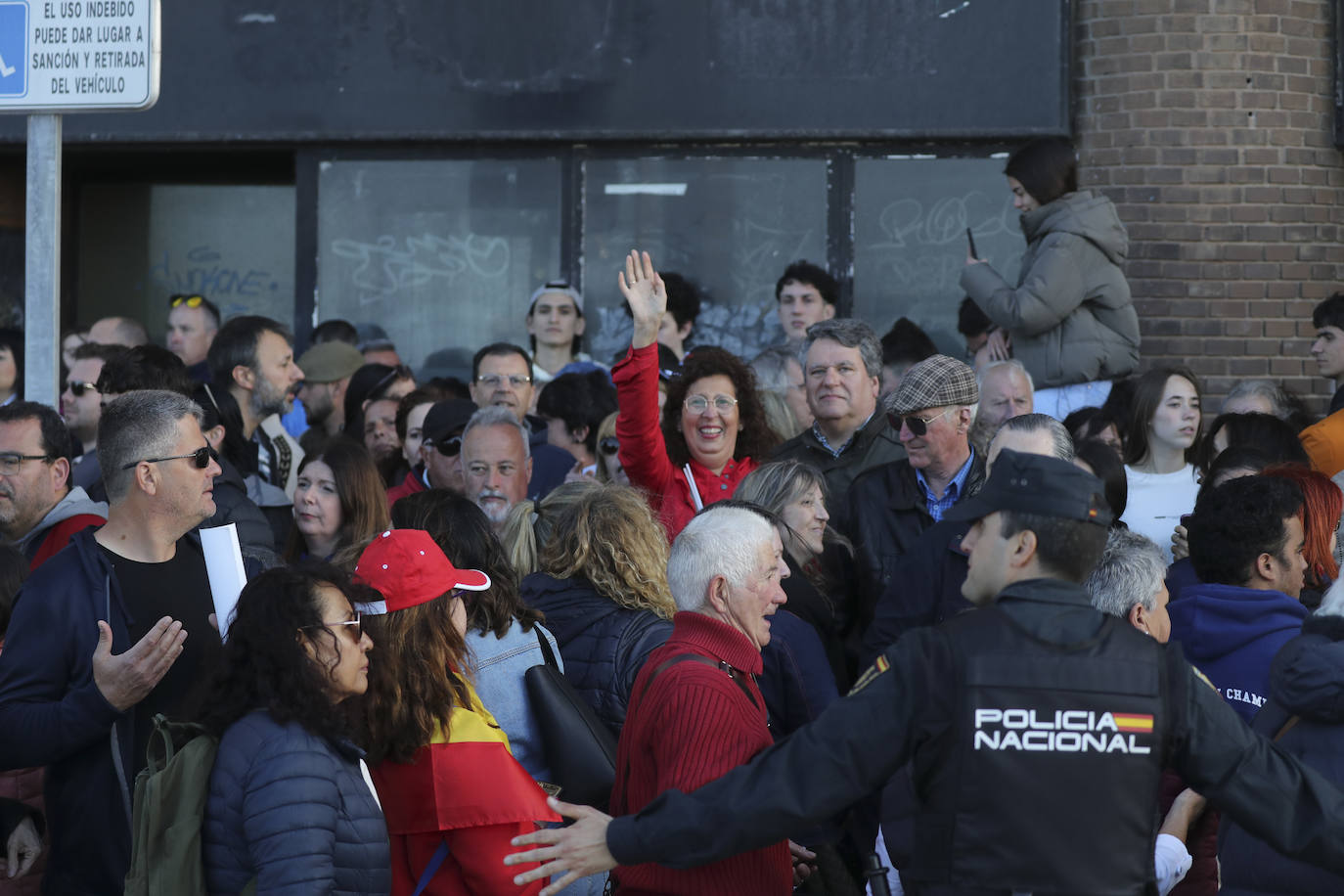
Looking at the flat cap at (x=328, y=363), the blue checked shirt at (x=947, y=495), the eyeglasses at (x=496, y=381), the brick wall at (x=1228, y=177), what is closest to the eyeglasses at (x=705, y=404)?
the blue checked shirt at (x=947, y=495)

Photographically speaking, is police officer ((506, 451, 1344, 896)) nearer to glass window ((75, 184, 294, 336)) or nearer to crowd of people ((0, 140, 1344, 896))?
crowd of people ((0, 140, 1344, 896))

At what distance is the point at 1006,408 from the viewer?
22.0 feet

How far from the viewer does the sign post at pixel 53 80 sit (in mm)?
5109

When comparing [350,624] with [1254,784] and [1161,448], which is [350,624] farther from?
[1161,448]

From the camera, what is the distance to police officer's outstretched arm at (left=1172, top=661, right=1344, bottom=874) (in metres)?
3.17

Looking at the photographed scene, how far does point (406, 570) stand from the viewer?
13.1 ft

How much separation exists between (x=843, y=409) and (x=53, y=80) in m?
3.12

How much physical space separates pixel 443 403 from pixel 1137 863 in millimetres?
4527

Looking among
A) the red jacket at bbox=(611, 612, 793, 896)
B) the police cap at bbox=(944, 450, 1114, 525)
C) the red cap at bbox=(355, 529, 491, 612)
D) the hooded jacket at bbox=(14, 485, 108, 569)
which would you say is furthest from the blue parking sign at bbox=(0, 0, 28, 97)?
the police cap at bbox=(944, 450, 1114, 525)

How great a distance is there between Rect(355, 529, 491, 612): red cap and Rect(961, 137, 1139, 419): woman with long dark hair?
4593 millimetres

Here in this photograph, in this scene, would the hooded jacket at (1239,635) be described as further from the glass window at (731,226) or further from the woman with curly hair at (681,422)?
the glass window at (731,226)

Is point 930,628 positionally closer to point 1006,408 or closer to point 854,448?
point 854,448

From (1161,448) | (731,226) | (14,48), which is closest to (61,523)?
(14,48)

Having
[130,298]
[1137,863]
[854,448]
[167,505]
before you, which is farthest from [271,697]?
[130,298]
